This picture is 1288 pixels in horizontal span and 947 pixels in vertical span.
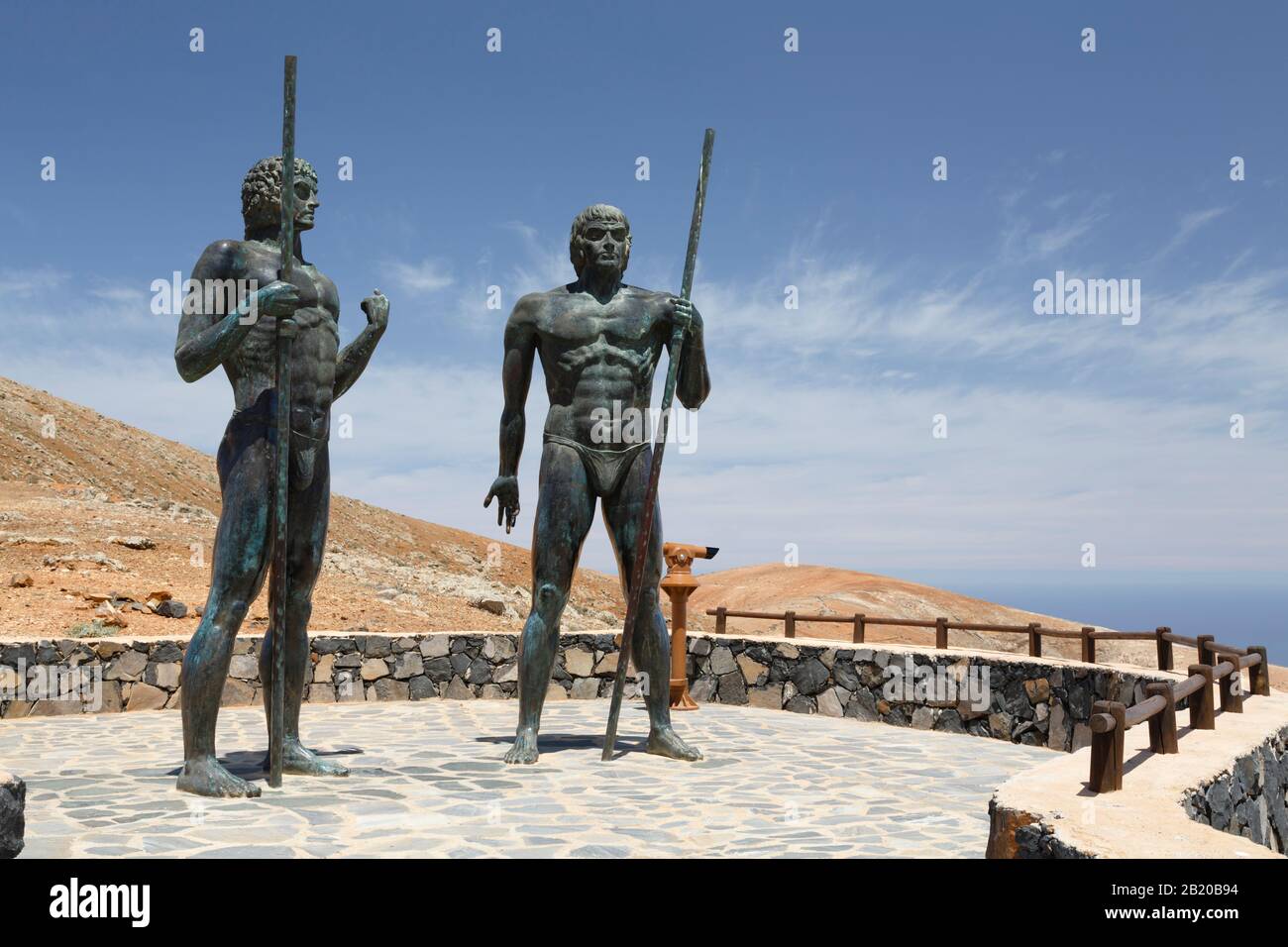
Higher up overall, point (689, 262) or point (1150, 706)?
point (689, 262)

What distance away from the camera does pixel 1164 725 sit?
4199 millimetres

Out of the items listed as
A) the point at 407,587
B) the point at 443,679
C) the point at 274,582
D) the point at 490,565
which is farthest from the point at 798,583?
the point at 274,582

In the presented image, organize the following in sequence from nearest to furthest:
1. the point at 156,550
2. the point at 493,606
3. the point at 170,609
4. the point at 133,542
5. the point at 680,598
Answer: the point at 680,598 < the point at 170,609 < the point at 133,542 < the point at 156,550 < the point at 493,606

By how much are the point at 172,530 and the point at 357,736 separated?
15306 millimetres

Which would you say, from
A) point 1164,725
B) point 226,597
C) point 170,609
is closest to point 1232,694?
point 1164,725

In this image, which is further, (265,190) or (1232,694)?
(1232,694)

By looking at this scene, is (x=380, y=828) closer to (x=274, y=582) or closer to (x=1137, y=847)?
(x=274, y=582)

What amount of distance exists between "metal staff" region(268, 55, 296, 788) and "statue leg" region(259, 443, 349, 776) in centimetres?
17

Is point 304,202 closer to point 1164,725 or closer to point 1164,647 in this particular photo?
→ point 1164,725

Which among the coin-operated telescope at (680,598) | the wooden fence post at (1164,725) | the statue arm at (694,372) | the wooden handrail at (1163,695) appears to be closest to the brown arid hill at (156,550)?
the coin-operated telescope at (680,598)

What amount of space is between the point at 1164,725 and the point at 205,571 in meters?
16.5

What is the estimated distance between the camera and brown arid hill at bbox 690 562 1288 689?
20938 mm

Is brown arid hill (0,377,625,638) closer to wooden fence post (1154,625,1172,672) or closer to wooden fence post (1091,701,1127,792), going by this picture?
wooden fence post (1154,625,1172,672)
